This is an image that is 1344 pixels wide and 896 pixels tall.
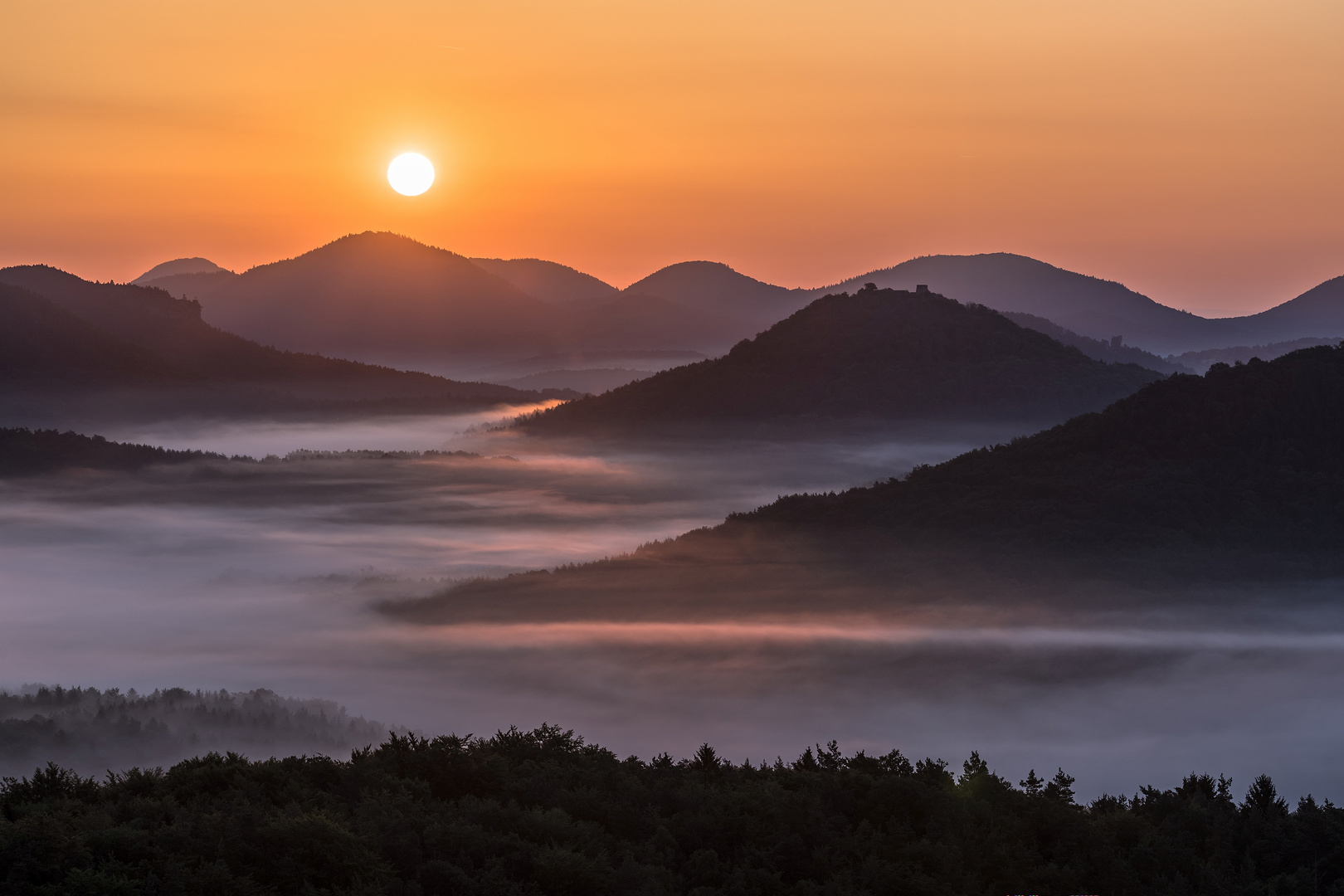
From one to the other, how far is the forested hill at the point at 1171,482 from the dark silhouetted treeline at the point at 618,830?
79559mm

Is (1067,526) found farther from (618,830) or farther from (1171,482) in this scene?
(618,830)

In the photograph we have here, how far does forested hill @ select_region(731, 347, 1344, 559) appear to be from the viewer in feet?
347

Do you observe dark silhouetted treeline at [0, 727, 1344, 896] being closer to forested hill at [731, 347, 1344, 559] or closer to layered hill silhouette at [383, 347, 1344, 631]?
layered hill silhouette at [383, 347, 1344, 631]

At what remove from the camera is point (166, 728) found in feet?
300

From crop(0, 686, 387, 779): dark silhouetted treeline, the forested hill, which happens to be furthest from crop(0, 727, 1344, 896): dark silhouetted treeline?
the forested hill

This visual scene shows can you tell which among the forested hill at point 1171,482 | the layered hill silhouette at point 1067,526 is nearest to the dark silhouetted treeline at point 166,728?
the layered hill silhouette at point 1067,526

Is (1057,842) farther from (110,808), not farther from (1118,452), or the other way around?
(1118,452)

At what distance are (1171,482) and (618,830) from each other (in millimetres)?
92328

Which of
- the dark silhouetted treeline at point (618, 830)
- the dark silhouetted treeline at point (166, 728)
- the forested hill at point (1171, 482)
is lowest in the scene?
the dark silhouetted treeline at point (166, 728)

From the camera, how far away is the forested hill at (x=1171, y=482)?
10588cm

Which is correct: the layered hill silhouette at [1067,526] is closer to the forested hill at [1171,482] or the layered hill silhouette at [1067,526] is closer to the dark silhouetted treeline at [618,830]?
the forested hill at [1171,482]

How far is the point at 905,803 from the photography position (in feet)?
92.5

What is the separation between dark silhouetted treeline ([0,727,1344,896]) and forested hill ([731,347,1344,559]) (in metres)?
79.6

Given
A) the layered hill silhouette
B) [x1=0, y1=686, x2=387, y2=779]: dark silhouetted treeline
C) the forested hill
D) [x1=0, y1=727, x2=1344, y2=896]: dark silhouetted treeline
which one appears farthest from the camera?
the forested hill
